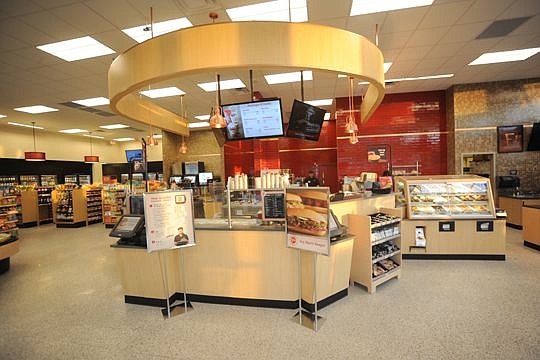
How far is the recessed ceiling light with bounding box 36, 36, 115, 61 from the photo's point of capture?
4633 mm

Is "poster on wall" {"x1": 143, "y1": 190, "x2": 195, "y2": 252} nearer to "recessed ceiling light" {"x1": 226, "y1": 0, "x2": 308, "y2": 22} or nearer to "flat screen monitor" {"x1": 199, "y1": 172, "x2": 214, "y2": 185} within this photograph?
"recessed ceiling light" {"x1": 226, "y1": 0, "x2": 308, "y2": 22}

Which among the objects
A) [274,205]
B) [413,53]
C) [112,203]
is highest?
[413,53]

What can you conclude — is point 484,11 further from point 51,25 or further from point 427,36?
point 51,25

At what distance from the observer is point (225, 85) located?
699 centimetres

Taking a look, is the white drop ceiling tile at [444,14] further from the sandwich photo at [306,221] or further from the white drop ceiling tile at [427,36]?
the sandwich photo at [306,221]

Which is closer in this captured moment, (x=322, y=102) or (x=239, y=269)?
(x=239, y=269)

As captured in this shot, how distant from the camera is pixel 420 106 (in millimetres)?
8484

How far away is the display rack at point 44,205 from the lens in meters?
11.3

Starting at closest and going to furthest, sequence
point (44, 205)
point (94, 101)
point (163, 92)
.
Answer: point (163, 92)
point (94, 101)
point (44, 205)

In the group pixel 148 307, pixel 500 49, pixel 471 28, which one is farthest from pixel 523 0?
pixel 148 307

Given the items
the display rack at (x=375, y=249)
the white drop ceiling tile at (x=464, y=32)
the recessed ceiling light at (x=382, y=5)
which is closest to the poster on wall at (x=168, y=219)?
the display rack at (x=375, y=249)

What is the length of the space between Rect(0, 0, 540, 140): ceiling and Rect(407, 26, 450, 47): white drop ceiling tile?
2 cm

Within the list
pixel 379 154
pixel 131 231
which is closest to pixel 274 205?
pixel 131 231

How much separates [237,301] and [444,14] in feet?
17.9
